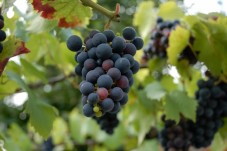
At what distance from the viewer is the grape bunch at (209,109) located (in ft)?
4.52

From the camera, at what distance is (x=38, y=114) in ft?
3.66

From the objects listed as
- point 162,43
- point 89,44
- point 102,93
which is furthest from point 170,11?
point 102,93

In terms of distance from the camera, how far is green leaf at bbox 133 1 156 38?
5.34ft

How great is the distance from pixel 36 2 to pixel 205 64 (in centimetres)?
53

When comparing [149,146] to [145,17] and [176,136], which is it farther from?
[145,17]

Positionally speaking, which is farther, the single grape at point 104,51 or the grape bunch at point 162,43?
the grape bunch at point 162,43

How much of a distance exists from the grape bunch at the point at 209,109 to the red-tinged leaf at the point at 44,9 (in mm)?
636

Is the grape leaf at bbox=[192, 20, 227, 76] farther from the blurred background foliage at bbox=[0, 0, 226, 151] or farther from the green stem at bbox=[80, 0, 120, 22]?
the green stem at bbox=[80, 0, 120, 22]

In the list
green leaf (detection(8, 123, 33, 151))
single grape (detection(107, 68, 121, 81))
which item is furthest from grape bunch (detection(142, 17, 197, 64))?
green leaf (detection(8, 123, 33, 151))

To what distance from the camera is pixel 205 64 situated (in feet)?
4.00

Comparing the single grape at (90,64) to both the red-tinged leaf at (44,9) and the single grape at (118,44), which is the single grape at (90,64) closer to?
the single grape at (118,44)

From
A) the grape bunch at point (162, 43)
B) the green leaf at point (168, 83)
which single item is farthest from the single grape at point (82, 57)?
the green leaf at point (168, 83)

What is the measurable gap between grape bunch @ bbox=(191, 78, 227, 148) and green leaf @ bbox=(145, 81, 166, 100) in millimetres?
128

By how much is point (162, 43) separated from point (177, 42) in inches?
5.2
